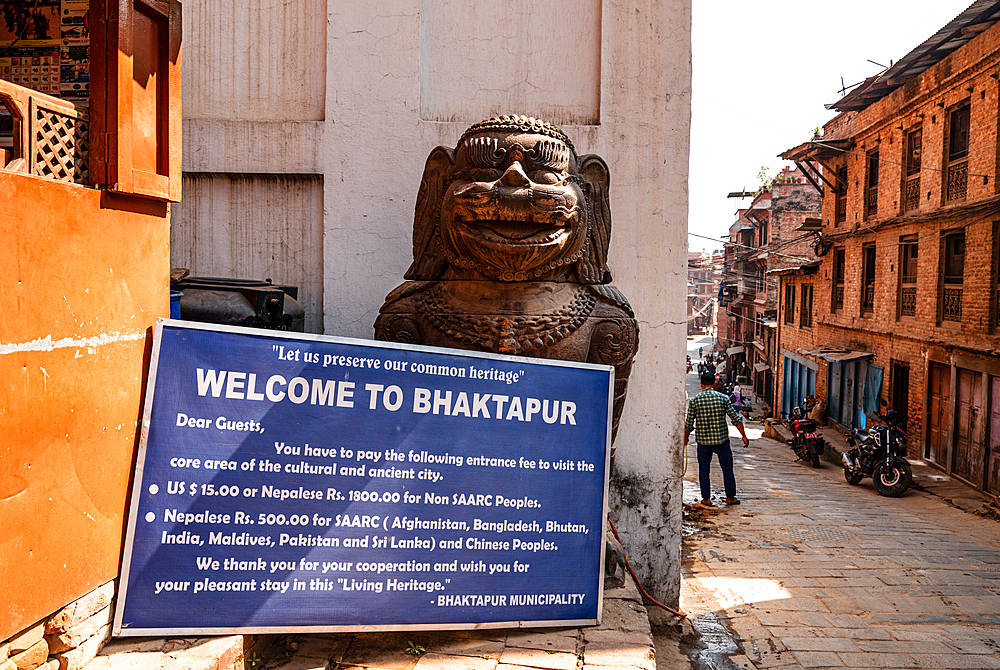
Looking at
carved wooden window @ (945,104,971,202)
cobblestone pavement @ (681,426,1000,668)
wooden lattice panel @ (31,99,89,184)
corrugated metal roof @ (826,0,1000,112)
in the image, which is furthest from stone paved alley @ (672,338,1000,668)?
corrugated metal roof @ (826,0,1000,112)

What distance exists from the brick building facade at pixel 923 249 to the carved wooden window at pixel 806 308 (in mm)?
1939

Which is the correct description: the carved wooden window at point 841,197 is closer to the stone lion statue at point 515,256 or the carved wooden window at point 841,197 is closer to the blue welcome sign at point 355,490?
the stone lion statue at point 515,256

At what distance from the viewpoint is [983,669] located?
3980 millimetres

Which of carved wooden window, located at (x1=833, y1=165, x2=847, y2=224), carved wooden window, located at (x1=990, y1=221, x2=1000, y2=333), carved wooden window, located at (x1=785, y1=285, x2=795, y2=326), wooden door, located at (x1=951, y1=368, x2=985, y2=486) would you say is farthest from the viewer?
carved wooden window, located at (x1=785, y1=285, x2=795, y2=326)

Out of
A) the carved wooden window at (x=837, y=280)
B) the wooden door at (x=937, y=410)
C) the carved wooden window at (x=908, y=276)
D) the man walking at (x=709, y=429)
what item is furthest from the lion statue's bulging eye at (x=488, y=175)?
the carved wooden window at (x=837, y=280)

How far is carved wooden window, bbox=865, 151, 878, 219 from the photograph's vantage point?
16.1 meters

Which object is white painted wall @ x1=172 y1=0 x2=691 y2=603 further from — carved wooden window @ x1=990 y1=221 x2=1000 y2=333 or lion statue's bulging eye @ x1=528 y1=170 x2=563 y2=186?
carved wooden window @ x1=990 y1=221 x2=1000 y2=333

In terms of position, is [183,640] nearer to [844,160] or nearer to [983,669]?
[983,669]

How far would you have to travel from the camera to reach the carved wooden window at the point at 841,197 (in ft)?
59.2

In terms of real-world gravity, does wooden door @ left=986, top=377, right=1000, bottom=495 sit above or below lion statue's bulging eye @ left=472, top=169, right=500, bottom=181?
below

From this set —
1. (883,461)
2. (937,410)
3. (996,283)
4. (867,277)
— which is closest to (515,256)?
(883,461)

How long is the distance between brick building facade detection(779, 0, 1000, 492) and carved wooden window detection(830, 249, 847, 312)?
0.10ft

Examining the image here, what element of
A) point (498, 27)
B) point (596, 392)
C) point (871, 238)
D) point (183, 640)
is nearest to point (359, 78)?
point (498, 27)

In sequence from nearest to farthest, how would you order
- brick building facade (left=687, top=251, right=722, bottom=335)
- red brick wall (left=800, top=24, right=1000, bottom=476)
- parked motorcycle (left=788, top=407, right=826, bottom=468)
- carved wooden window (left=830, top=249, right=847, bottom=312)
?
red brick wall (left=800, top=24, right=1000, bottom=476), parked motorcycle (left=788, top=407, right=826, bottom=468), carved wooden window (left=830, top=249, right=847, bottom=312), brick building facade (left=687, top=251, right=722, bottom=335)
